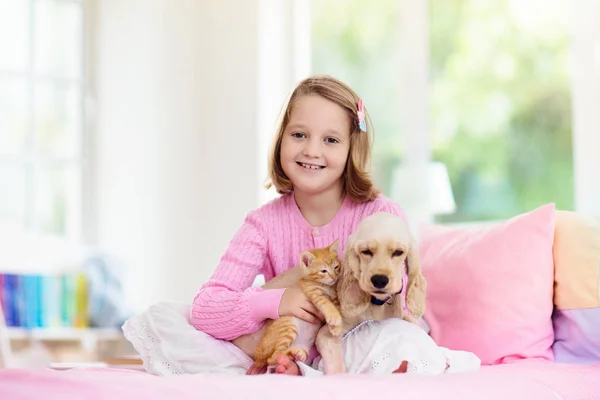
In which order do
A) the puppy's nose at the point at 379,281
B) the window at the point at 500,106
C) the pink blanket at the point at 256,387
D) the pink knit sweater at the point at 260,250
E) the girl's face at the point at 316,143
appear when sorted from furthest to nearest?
1. the window at the point at 500,106
2. the girl's face at the point at 316,143
3. the pink knit sweater at the point at 260,250
4. the puppy's nose at the point at 379,281
5. the pink blanket at the point at 256,387

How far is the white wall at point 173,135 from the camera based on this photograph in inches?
160

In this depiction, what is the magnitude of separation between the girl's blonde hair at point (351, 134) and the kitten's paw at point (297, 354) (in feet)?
1.51

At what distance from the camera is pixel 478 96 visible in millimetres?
3971

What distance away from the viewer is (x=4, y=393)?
1034 millimetres

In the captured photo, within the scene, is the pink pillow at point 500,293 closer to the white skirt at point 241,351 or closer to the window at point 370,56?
the white skirt at point 241,351

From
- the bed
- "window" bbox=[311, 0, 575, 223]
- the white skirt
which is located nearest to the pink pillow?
the bed

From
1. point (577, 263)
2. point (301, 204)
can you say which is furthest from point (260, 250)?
point (577, 263)

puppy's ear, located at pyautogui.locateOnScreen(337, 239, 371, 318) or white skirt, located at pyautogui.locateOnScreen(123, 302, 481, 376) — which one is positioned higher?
puppy's ear, located at pyautogui.locateOnScreen(337, 239, 371, 318)

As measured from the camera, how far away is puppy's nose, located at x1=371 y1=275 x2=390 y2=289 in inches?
54.9

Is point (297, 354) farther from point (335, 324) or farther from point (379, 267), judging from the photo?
point (379, 267)

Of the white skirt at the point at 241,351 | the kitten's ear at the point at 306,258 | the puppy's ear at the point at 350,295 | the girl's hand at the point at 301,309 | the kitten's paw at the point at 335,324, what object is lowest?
the white skirt at the point at 241,351

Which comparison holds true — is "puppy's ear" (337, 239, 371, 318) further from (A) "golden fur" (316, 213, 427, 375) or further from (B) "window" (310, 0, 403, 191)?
(B) "window" (310, 0, 403, 191)

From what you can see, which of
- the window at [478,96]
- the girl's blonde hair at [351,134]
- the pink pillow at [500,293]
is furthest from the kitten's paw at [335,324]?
the window at [478,96]

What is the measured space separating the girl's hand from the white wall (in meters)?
2.50
